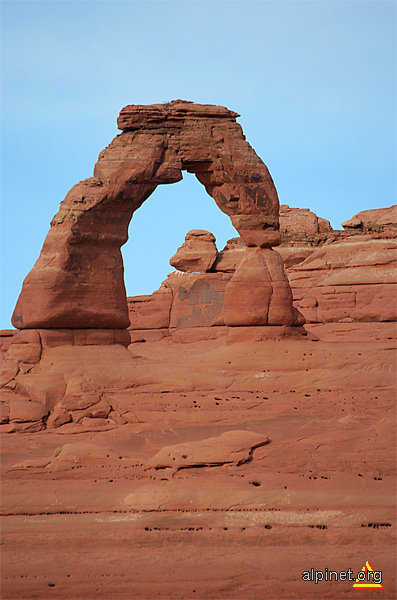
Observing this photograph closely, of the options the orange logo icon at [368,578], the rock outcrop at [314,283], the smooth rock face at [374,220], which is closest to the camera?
the orange logo icon at [368,578]

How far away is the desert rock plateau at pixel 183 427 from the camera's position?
13180 mm

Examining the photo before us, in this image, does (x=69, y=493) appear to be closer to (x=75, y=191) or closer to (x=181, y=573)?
(x=181, y=573)

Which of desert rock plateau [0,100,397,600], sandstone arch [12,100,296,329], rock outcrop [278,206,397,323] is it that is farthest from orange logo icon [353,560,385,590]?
rock outcrop [278,206,397,323]

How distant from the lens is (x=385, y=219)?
41.1 m

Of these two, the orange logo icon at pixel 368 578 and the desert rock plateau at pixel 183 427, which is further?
the desert rock plateau at pixel 183 427

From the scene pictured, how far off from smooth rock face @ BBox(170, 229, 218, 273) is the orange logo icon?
27.6 meters

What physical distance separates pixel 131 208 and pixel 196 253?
64.8 feet

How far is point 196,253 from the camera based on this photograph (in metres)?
40.4

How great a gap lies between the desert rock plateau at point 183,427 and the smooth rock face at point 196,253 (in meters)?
15.9

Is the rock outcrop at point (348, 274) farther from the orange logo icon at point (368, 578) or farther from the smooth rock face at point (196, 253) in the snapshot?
the orange logo icon at point (368, 578)

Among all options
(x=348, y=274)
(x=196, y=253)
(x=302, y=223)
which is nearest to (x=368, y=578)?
(x=348, y=274)

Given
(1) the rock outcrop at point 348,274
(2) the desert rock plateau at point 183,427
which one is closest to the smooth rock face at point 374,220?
(1) the rock outcrop at point 348,274

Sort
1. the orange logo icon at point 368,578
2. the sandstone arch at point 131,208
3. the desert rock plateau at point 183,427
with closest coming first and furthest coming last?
the orange logo icon at point 368,578 → the desert rock plateau at point 183,427 → the sandstone arch at point 131,208

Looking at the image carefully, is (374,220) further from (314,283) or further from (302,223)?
(314,283)
